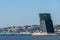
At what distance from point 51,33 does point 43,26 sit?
262 inches

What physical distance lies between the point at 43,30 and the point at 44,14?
27.8ft

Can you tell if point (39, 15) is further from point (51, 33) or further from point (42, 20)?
point (51, 33)

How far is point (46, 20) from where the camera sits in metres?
156

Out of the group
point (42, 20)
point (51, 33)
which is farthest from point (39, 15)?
point (51, 33)

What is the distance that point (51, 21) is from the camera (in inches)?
6260

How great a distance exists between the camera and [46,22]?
155875mm

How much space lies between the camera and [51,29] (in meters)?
159

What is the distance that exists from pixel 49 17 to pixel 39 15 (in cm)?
671

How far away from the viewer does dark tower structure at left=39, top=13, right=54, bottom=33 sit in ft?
505

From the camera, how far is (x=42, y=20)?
154 metres

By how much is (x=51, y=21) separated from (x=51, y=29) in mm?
4265

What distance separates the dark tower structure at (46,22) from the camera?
6063 inches

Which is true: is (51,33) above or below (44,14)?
below

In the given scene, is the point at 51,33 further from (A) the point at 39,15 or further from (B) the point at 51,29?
(A) the point at 39,15
